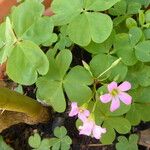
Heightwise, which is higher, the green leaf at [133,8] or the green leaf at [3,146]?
the green leaf at [133,8]

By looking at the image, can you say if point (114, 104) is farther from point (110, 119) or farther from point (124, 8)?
point (124, 8)

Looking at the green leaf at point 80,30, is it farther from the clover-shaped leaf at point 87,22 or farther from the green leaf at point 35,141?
the green leaf at point 35,141

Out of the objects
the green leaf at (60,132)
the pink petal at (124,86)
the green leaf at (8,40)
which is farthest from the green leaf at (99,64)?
the green leaf at (60,132)

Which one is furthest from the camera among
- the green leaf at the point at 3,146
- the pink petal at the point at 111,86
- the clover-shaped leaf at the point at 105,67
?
the green leaf at the point at 3,146

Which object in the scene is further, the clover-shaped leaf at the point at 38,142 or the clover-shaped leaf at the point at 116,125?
the clover-shaped leaf at the point at 38,142

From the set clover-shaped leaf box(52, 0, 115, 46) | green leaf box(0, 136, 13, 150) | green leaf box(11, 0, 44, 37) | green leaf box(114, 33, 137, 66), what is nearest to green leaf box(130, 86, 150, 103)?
green leaf box(114, 33, 137, 66)

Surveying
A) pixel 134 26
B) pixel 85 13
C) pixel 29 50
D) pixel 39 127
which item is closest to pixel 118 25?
pixel 134 26

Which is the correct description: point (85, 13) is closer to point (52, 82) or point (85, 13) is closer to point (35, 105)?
point (52, 82)
